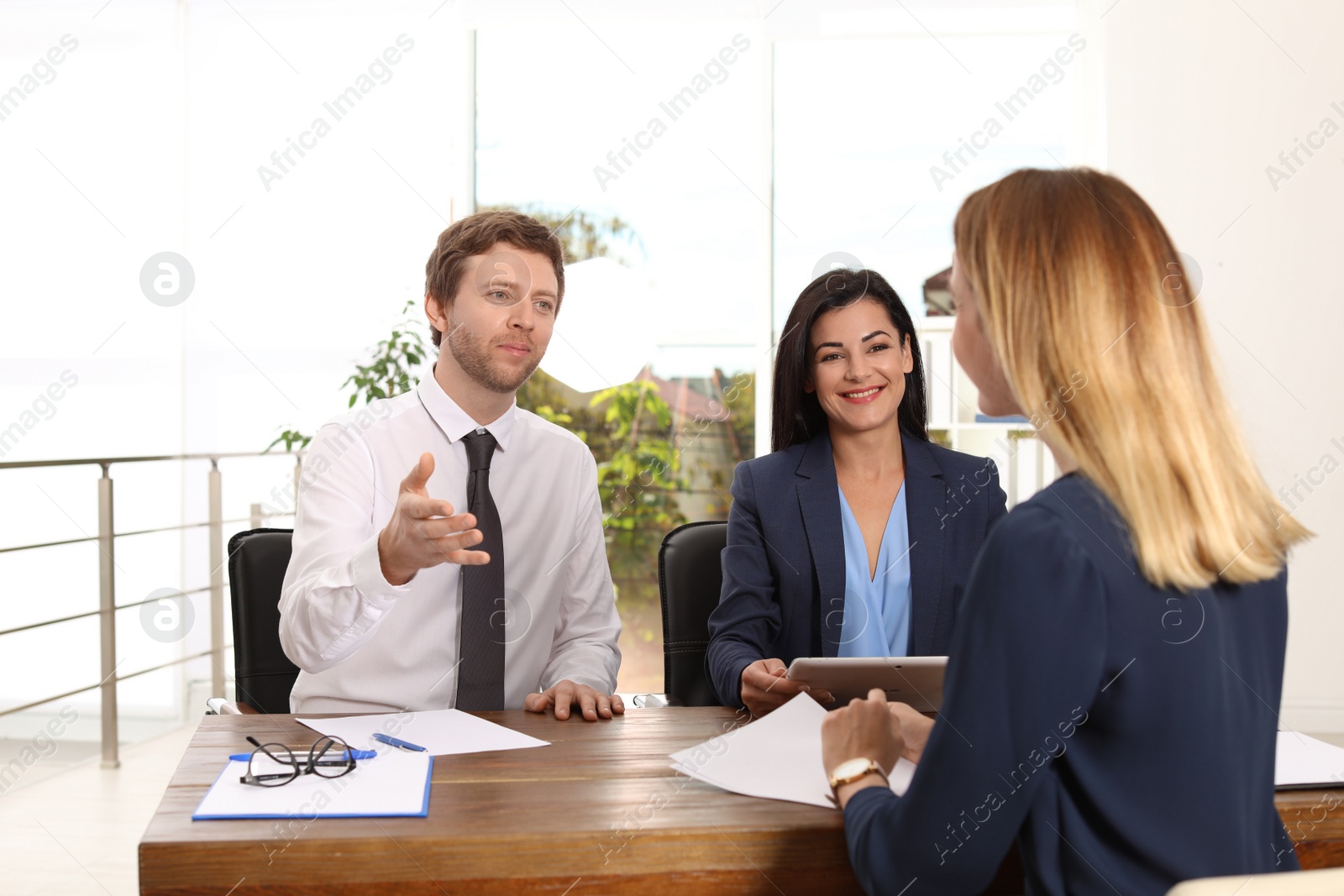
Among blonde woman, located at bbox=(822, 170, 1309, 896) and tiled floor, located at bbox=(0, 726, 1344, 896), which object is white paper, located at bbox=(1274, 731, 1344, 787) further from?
tiled floor, located at bbox=(0, 726, 1344, 896)

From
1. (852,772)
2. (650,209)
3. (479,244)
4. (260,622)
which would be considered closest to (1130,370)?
(852,772)

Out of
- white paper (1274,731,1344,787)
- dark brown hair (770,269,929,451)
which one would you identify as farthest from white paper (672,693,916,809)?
dark brown hair (770,269,929,451)

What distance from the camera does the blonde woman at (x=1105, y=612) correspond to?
826mm

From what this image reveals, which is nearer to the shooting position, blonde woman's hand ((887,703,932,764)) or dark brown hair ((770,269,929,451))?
blonde woman's hand ((887,703,932,764))

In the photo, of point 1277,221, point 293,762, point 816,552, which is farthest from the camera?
point 1277,221

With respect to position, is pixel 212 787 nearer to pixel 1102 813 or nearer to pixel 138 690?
pixel 1102 813

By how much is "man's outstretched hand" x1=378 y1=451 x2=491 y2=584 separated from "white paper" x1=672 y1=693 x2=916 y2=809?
1.19ft

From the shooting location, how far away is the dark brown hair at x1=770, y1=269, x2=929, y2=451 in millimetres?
2018

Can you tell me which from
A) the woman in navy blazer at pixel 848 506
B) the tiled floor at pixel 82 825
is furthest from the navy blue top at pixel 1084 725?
the tiled floor at pixel 82 825

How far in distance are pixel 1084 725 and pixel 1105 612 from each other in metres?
0.10

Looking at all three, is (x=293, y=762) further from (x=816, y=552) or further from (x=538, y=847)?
(x=816, y=552)

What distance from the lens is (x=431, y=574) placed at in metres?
1.81

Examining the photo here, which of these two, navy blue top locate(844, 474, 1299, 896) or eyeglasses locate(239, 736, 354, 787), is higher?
navy blue top locate(844, 474, 1299, 896)

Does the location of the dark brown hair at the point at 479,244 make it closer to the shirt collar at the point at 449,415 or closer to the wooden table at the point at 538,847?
the shirt collar at the point at 449,415
